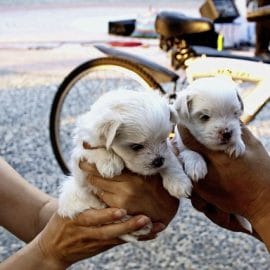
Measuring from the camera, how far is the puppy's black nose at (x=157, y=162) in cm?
149

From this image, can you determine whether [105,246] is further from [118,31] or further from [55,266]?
[118,31]

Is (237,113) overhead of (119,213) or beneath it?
overhead

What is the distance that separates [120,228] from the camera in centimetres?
153

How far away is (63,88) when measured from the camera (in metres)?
3.97

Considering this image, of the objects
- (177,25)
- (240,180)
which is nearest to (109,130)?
(240,180)

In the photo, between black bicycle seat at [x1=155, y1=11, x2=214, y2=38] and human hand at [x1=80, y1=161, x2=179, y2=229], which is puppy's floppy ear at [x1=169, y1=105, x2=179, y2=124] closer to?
human hand at [x1=80, y1=161, x2=179, y2=229]

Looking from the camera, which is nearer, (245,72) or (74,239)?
(74,239)

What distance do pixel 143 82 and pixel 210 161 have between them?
6.49ft

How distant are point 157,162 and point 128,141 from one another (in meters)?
0.08

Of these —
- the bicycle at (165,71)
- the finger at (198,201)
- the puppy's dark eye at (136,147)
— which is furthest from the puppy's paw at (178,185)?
the bicycle at (165,71)

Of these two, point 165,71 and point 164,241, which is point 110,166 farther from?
point 165,71

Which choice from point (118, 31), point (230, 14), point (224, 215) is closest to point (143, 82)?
point (224, 215)

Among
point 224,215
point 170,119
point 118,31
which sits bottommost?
point 118,31

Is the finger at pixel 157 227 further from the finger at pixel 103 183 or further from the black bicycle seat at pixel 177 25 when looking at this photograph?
the black bicycle seat at pixel 177 25
